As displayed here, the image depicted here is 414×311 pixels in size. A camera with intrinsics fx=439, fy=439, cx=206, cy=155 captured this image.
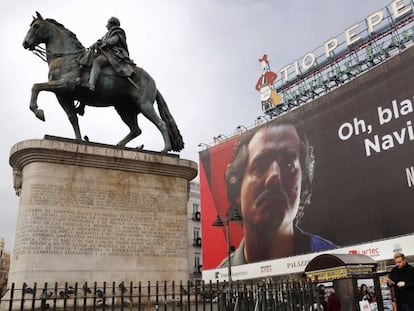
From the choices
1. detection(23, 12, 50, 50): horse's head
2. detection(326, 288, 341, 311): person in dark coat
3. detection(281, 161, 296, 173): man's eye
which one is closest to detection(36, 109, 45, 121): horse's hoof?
detection(23, 12, 50, 50): horse's head

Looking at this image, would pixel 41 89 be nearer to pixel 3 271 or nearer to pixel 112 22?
pixel 112 22

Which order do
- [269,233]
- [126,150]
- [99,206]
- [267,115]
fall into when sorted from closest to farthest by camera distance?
1. [99,206]
2. [126,150]
3. [269,233]
4. [267,115]

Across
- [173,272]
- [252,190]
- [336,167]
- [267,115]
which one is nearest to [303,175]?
[336,167]

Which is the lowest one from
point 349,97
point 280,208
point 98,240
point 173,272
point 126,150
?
point 173,272

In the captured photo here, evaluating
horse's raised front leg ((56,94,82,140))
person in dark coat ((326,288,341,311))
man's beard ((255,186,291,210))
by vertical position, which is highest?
man's beard ((255,186,291,210))

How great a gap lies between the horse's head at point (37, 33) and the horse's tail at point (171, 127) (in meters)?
2.76

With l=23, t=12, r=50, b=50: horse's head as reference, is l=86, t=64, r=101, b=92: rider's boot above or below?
below

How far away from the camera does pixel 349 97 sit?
1203 inches

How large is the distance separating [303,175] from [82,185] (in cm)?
2663

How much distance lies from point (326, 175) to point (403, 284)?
82.4 feet

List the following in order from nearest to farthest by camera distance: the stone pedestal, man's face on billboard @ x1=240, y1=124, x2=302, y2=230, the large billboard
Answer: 1. the stone pedestal
2. the large billboard
3. man's face on billboard @ x1=240, y1=124, x2=302, y2=230

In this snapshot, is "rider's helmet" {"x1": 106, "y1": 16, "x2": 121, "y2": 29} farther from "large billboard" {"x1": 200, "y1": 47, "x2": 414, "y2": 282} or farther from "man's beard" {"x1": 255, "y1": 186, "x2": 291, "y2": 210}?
"man's beard" {"x1": 255, "y1": 186, "x2": 291, "y2": 210}

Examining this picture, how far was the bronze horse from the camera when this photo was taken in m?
9.11

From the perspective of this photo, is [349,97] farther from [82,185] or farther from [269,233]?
[82,185]
